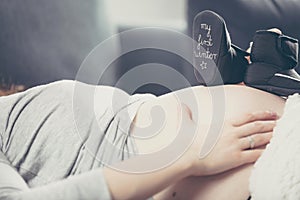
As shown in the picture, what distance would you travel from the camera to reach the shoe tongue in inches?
34.1

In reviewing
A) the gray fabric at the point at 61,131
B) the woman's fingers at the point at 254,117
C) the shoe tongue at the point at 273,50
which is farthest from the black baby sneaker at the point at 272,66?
the gray fabric at the point at 61,131

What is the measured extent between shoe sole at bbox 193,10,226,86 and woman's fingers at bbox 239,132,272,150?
0.18m

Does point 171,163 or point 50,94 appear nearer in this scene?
point 171,163

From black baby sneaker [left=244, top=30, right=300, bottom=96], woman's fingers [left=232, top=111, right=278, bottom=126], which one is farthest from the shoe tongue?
woman's fingers [left=232, top=111, right=278, bottom=126]

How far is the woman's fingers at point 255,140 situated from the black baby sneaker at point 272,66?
0.52 ft

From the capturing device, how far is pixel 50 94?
0.83 metres

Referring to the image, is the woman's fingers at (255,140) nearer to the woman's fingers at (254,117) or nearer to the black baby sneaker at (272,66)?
the woman's fingers at (254,117)

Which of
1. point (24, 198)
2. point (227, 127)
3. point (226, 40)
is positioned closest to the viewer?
point (24, 198)

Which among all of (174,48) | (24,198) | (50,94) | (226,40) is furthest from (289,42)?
(24,198)

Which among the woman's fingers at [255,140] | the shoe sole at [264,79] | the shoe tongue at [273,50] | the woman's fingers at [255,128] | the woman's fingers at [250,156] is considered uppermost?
the shoe tongue at [273,50]

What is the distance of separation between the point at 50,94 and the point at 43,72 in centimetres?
9

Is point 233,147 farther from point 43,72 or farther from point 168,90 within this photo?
point 43,72

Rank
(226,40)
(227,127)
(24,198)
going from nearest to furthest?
(24,198), (227,127), (226,40)

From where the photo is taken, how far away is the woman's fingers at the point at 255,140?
2.35 ft
